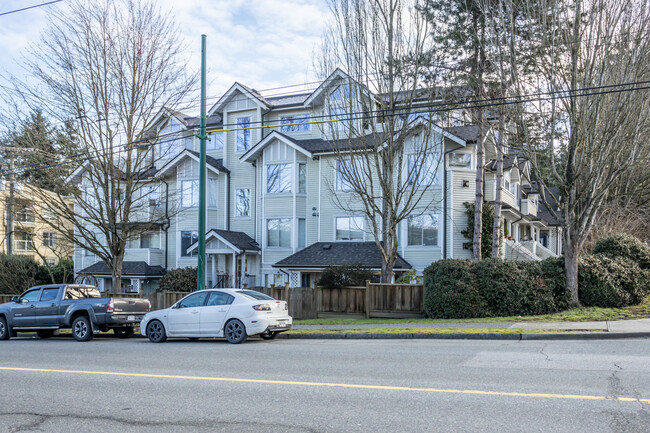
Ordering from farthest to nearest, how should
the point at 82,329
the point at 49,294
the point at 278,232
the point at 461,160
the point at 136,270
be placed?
the point at 136,270 → the point at 278,232 → the point at 461,160 → the point at 49,294 → the point at 82,329

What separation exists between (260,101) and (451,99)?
14.1 metres

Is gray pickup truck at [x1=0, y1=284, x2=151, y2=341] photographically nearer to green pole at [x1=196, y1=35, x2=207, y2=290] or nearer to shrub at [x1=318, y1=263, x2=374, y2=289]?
green pole at [x1=196, y1=35, x2=207, y2=290]

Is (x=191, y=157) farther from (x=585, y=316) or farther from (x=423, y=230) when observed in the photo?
(x=585, y=316)

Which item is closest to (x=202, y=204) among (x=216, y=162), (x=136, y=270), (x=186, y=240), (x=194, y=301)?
(x=194, y=301)

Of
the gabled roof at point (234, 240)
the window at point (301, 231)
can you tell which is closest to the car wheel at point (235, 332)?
the gabled roof at point (234, 240)

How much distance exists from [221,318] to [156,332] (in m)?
2.27

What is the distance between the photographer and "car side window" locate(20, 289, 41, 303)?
18.8 m

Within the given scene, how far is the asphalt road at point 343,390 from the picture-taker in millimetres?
6391

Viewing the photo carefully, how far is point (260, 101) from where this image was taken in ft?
108

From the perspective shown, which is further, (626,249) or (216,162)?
(216,162)

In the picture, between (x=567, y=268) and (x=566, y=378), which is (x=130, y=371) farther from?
(x=567, y=268)

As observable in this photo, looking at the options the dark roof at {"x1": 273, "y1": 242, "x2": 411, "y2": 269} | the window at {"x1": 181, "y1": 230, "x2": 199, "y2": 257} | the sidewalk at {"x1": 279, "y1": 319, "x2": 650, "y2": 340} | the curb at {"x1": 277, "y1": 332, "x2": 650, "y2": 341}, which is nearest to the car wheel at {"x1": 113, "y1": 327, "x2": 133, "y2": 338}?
the sidewalk at {"x1": 279, "y1": 319, "x2": 650, "y2": 340}

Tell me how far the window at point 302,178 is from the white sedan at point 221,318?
51.3 ft

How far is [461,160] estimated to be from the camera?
91.6 feet
